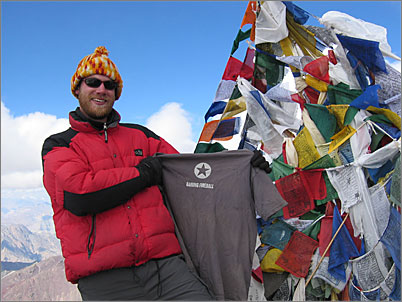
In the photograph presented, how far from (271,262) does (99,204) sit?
176 centimetres

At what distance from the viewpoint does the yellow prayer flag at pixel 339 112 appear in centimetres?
280

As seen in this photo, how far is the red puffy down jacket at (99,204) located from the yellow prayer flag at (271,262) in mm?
1327

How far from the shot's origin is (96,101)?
1817 millimetres

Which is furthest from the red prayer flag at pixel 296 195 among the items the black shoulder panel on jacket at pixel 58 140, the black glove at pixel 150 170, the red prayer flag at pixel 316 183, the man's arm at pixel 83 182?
the black shoulder panel on jacket at pixel 58 140

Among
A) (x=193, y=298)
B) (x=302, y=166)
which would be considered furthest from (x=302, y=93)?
(x=193, y=298)

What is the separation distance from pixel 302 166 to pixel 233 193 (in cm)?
103

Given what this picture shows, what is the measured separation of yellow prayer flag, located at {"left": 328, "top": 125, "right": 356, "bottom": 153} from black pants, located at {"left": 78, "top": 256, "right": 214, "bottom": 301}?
1.61m

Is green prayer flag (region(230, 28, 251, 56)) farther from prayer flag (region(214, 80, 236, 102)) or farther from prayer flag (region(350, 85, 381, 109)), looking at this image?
prayer flag (region(350, 85, 381, 109))

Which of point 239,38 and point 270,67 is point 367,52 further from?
point 239,38

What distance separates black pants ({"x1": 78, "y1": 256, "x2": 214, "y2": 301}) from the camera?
1623 millimetres

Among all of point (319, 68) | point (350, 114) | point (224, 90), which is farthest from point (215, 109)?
point (350, 114)

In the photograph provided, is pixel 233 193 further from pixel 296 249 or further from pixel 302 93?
pixel 302 93

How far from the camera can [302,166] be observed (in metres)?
2.96

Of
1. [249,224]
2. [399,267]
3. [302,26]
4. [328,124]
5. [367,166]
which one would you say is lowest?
[399,267]
